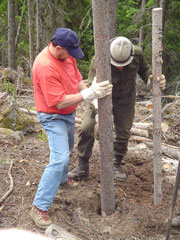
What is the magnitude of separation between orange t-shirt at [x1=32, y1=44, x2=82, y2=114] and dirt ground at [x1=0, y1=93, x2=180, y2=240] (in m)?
1.22

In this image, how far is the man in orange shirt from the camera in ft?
9.60

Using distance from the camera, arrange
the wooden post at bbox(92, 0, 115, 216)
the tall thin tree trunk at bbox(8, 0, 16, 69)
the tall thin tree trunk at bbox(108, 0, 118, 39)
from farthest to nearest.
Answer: the tall thin tree trunk at bbox(8, 0, 16, 69) < the tall thin tree trunk at bbox(108, 0, 118, 39) < the wooden post at bbox(92, 0, 115, 216)

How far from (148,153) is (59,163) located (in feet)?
9.43

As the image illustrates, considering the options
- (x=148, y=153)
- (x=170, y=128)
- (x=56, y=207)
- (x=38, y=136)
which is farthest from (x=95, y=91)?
(x=170, y=128)

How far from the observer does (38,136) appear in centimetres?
589

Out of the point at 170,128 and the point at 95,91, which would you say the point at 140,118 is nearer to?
the point at 170,128

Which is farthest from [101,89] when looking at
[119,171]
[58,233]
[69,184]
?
[119,171]

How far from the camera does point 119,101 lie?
4180 millimetres

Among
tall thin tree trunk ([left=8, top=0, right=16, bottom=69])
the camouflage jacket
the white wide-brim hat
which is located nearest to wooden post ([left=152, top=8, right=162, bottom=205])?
the white wide-brim hat

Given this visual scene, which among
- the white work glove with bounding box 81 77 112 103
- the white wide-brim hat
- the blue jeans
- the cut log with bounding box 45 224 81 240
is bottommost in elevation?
the cut log with bounding box 45 224 81 240

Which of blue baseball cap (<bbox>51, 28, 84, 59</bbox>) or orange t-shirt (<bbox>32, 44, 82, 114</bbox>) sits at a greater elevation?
blue baseball cap (<bbox>51, 28, 84, 59</bbox>)

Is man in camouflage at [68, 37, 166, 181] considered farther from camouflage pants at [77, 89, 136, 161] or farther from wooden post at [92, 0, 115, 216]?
wooden post at [92, 0, 115, 216]

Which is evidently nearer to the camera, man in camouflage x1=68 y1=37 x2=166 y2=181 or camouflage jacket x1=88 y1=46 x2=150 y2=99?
man in camouflage x1=68 y1=37 x2=166 y2=181

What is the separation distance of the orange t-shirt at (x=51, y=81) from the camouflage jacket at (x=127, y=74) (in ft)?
2.67
